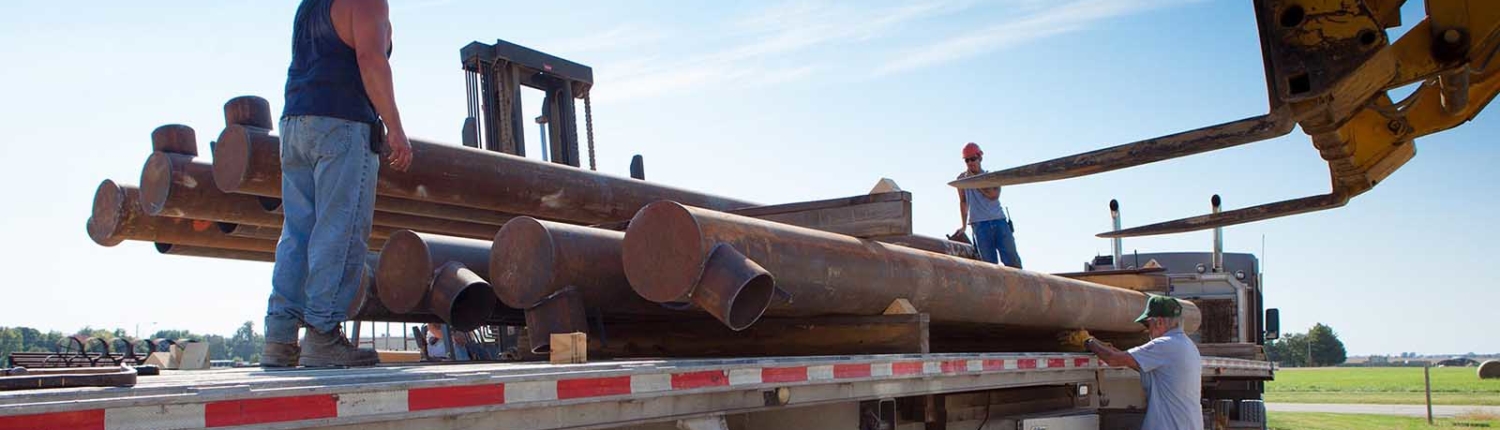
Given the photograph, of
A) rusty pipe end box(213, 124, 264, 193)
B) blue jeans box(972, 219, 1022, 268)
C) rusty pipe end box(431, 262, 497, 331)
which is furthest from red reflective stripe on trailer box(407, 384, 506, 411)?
blue jeans box(972, 219, 1022, 268)

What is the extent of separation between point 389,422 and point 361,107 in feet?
6.57

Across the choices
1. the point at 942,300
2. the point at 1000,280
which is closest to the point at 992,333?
the point at 1000,280

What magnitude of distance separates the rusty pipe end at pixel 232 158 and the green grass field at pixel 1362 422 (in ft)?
53.7

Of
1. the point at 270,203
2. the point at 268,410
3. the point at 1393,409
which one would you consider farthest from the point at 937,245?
the point at 1393,409

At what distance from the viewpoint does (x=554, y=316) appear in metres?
4.62

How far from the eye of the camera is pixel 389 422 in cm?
239

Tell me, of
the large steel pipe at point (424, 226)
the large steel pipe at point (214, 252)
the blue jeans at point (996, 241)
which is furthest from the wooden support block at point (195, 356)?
the blue jeans at point (996, 241)

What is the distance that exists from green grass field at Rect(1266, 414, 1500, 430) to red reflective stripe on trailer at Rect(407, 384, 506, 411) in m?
17.7

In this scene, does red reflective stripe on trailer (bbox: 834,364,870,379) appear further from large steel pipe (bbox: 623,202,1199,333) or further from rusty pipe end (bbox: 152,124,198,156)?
rusty pipe end (bbox: 152,124,198,156)

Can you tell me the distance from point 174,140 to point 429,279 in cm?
170

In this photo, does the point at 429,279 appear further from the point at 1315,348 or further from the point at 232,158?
the point at 1315,348

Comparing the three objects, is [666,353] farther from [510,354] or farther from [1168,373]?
[1168,373]

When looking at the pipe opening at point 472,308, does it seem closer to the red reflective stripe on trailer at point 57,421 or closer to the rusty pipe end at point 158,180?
the rusty pipe end at point 158,180

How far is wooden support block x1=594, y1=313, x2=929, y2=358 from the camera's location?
201 inches
